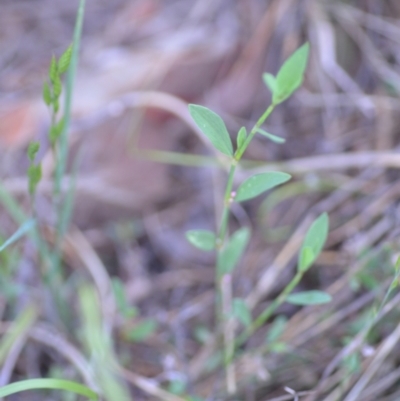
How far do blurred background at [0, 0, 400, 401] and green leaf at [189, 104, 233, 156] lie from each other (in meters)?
0.41

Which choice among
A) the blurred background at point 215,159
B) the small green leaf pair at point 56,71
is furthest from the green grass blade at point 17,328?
the small green leaf pair at point 56,71

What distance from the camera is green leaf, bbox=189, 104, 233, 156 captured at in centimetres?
56

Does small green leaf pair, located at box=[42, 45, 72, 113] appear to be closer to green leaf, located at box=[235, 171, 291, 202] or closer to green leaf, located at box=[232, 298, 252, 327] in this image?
green leaf, located at box=[235, 171, 291, 202]

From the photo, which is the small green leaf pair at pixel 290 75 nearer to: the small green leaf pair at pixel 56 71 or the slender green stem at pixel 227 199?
the slender green stem at pixel 227 199

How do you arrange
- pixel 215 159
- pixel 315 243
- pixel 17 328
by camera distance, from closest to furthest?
pixel 315 243
pixel 17 328
pixel 215 159

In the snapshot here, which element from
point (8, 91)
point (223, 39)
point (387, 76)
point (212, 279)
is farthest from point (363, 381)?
point (8, 91)

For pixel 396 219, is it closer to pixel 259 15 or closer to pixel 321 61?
pixel 321 61

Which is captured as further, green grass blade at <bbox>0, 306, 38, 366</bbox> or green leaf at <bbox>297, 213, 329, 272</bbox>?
green grass blade at <bbox>0, 306, 38, 366</bbox>

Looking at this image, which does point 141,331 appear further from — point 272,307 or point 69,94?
point 69,94

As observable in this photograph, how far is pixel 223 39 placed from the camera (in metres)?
1.37

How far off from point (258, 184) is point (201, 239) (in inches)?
5.8

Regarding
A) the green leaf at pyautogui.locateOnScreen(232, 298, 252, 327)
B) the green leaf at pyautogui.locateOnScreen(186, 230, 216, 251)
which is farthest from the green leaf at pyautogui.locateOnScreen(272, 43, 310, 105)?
the green leaf at pyautogui.locateOnScreen(232, 298, 252, 327)

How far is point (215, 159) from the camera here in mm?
1056

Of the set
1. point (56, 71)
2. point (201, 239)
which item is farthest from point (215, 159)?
point (56, 71)
